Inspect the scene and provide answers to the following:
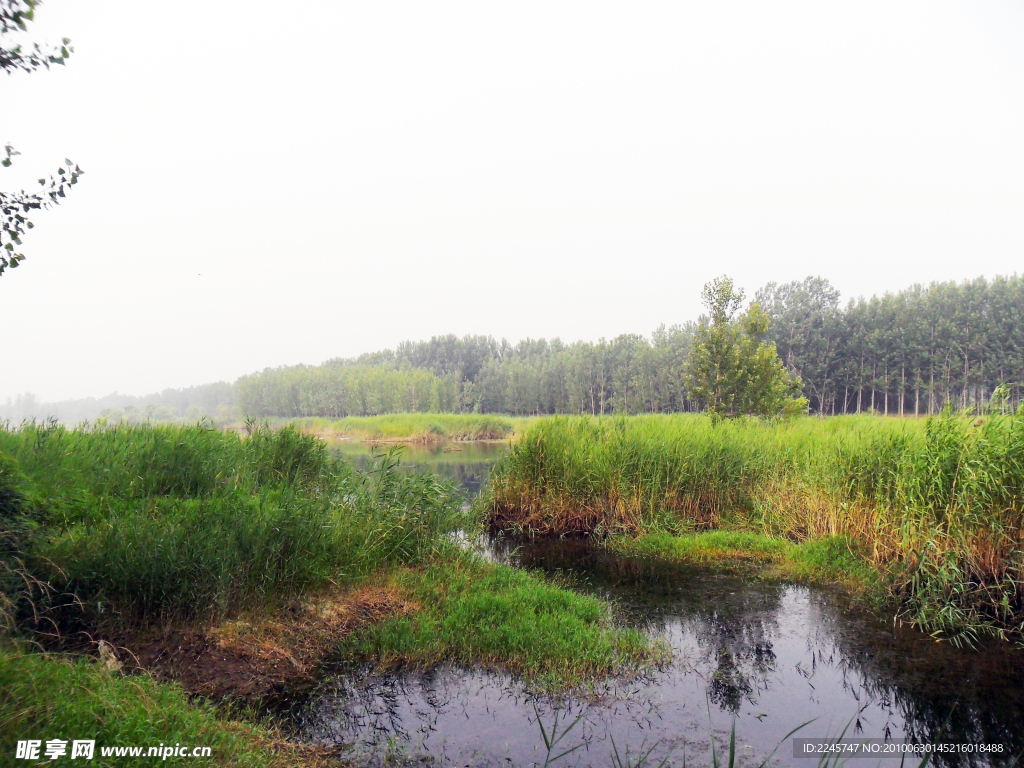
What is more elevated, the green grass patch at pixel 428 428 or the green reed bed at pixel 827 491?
the green reed bed at pixel 827 491

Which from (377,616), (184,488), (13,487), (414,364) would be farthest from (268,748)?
(414,364)

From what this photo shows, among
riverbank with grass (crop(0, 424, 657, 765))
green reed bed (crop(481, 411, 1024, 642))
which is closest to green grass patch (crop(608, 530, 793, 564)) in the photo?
green reed bed (crop(481, 411, 1024, 642))

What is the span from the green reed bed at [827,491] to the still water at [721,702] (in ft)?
2.83

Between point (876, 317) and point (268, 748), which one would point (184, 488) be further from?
point (876, 317)

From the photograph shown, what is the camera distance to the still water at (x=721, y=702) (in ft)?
14.0

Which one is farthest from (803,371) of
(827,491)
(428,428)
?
(827,491)

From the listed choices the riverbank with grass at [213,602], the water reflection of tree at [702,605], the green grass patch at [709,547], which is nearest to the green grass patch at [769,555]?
the green grass patch at [709,547]

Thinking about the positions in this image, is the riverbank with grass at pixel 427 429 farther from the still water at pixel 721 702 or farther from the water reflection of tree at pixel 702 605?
the still water at pixel 721 702

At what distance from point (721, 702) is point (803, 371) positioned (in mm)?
64963

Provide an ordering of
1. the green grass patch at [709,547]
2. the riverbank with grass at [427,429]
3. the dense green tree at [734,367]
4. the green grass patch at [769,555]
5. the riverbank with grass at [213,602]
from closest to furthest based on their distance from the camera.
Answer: the riverbank with grass at [213,602]
the green grass patch at [769,555]
the green grass patch at [709,547]
the dense green tree at [734,367]
the riverbank with grass at [427,429]

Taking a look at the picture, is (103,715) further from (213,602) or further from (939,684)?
(939,684)

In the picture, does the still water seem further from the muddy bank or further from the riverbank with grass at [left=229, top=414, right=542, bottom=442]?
the riverbank with grass at [left=229, top=414, right=542, bottom=442]

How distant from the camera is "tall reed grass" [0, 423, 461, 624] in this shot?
4930 mm

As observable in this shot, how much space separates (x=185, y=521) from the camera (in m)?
5.83
